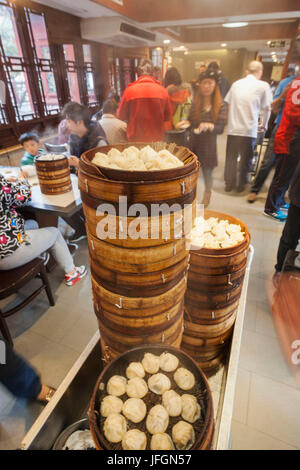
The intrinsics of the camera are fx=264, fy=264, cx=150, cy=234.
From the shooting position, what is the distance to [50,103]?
5609 millimetres

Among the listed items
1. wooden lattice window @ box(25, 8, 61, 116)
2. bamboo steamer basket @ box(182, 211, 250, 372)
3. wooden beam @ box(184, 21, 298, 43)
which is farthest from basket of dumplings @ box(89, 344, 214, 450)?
wooden beam @ box(184, 21, 298, 43)

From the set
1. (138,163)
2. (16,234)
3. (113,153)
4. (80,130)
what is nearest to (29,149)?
(80,130)

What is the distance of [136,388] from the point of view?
0.92 m

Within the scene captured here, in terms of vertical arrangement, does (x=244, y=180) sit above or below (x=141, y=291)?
below

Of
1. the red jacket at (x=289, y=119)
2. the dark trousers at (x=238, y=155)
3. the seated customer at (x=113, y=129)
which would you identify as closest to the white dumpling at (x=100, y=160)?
the red jacket at (x=289, y=119)

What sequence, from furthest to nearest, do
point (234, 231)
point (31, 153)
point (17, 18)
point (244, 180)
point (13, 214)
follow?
point (244, 180), point (17, 18), point (31, 153), point (13, 214), point (234, 231)

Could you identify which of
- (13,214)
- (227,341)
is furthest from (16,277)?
(227,341)

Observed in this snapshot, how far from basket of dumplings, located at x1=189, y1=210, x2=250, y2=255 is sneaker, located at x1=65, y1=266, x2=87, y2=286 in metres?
1.81

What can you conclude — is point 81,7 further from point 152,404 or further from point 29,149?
point 152,404

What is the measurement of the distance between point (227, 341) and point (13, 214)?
5.85 feet

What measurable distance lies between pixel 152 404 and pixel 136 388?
8 cm

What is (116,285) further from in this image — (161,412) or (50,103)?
(50,103)

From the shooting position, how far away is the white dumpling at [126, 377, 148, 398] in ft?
3.01
